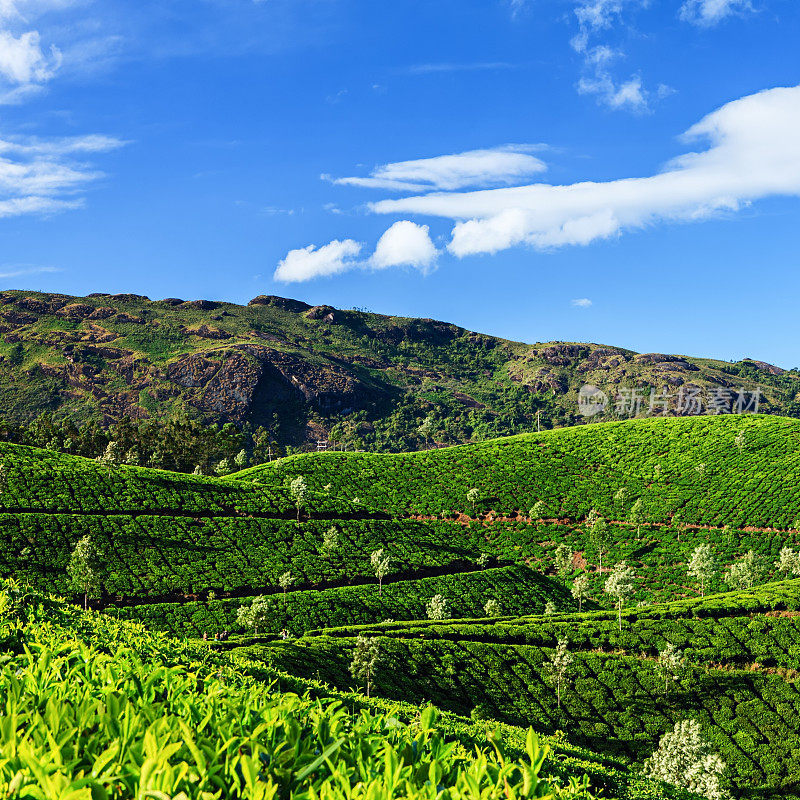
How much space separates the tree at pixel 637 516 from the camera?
82.2 m

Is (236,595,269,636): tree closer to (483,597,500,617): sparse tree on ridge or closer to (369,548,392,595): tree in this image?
(369,548,392,595): tree

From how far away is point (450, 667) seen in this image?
130ft

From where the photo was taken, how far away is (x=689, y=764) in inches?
1198

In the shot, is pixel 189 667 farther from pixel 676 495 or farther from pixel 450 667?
pixel 676 495

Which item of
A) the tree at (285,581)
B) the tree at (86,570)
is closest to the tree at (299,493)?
the tree at (285,581)

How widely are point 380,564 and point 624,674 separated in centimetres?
2814

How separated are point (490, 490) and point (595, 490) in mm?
16391

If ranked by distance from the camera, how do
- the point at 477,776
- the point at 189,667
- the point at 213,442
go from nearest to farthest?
the point at 477,776
the point at 189,667
the point at 213,442

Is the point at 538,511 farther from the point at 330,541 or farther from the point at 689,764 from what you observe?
the point at 689,764

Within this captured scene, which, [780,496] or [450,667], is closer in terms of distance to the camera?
[450,667]

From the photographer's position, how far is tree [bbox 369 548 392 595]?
62.3 meters

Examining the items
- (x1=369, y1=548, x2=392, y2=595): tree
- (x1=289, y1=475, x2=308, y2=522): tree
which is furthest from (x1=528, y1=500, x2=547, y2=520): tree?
(x1=289, y1=475, x2=308, y2=522): tree

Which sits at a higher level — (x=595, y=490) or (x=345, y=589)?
(x=595, y=490)

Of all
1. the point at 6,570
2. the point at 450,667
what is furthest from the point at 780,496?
the point at 6,570
